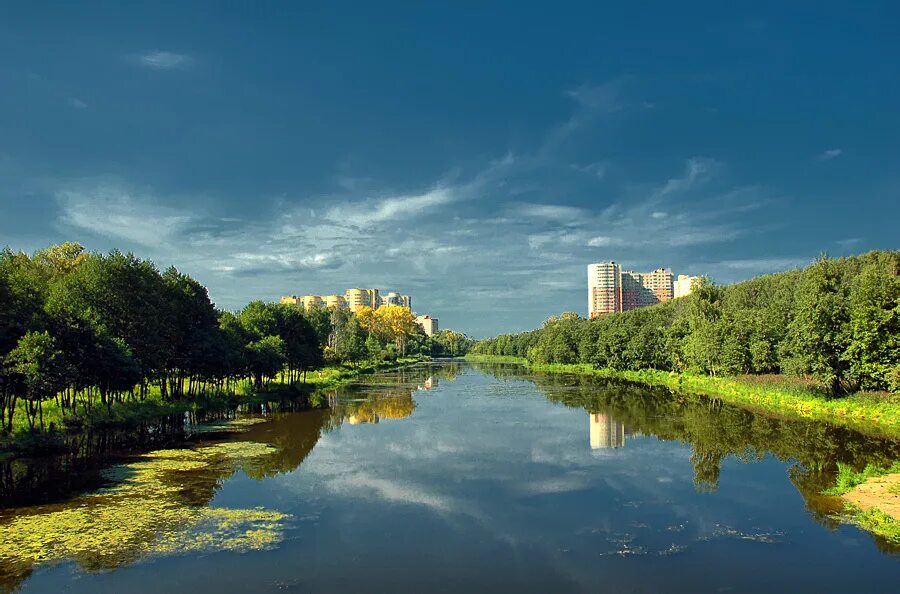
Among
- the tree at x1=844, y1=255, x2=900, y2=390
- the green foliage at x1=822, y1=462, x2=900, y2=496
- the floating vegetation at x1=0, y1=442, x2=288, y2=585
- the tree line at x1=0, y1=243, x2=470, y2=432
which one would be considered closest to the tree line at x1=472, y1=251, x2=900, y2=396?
the tree at x1=844, y1=255, x2=900, y2=390

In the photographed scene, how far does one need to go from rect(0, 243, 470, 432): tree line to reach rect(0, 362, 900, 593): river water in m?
5.13

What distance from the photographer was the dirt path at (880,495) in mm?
19041

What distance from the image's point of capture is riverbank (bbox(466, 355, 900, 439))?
36750 millimetres

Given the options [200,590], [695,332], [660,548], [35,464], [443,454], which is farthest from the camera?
[695,332]

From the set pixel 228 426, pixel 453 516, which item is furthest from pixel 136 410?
pixel 453 516

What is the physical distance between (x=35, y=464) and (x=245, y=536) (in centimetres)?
1610

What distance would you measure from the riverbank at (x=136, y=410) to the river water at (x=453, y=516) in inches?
127

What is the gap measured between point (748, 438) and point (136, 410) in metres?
40.8

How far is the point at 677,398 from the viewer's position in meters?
59.5

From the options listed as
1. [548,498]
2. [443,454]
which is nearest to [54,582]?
[548,498]

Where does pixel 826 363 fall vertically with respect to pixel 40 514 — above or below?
above

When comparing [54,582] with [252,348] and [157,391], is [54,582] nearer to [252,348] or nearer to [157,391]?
[157,391]

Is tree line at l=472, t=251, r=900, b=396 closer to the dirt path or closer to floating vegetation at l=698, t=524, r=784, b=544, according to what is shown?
the dirt path

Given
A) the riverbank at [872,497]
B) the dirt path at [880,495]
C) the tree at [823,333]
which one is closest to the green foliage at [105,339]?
the riverbank at [872,497]
